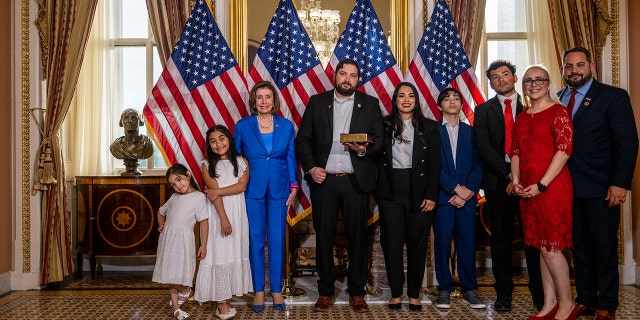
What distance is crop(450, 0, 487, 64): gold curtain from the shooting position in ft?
18.3

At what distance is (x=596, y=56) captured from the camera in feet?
17.9

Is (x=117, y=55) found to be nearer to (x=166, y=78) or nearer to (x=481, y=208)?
(x=166, y=78)

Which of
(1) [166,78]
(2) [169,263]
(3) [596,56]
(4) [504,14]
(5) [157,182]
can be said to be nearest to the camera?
(2) [169,263]

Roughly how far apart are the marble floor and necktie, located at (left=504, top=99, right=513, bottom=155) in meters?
1.18

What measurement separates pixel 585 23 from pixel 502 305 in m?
2.70

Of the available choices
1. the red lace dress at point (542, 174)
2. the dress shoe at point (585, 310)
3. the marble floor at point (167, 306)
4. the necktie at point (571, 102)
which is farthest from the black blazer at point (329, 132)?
the dress shoe at point (585, 310)

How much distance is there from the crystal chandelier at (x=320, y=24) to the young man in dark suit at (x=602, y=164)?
2.48 m

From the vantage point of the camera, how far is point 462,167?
4520 millimetres

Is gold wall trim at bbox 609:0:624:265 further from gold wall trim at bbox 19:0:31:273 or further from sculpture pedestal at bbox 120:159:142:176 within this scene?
gold wall trim at bbox 19:0:31:273

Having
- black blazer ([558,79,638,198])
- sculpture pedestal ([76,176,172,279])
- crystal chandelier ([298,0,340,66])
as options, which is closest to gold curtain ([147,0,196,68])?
crystal chandelier ([298,0,340,66])

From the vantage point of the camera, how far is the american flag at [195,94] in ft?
16.3

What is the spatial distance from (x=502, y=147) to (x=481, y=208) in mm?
1504

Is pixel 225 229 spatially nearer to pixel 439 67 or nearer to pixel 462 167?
pixel 462 167

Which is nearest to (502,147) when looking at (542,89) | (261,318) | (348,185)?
(542,89)
